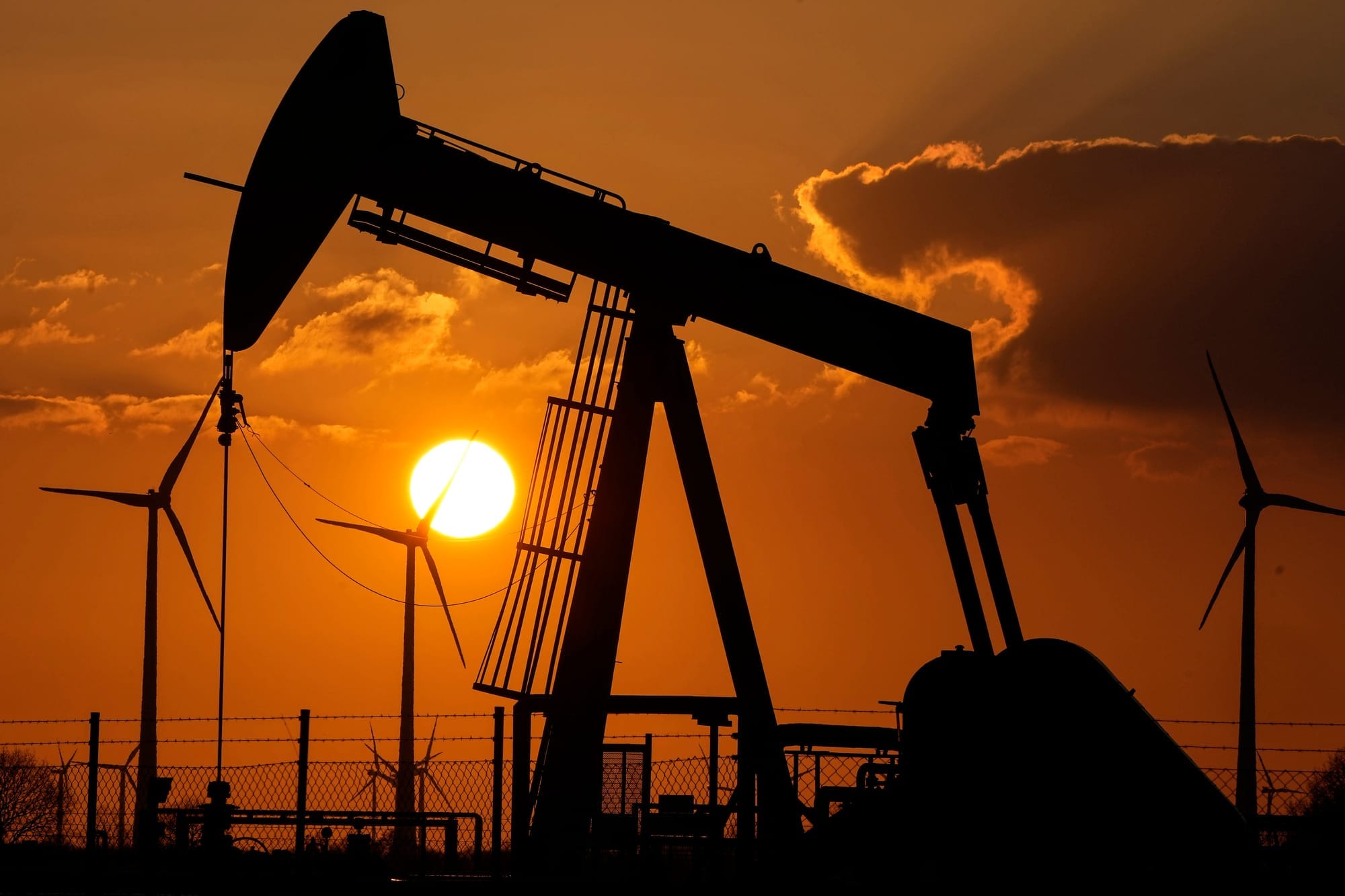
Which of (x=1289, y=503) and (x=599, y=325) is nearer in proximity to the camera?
(x=599, y=325)

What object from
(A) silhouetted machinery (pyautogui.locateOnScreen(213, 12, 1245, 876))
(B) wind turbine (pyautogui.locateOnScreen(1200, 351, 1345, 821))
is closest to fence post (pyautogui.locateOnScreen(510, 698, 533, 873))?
(A) silhouetted machinery (pyautogui.locateOnScreen(213, 12, 1245, 876))

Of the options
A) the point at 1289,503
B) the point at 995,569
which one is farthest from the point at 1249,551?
the point at 995,569

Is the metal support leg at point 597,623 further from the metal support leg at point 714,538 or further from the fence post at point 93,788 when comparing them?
the fence post at point 93,788

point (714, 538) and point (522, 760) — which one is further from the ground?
point (714, 538)

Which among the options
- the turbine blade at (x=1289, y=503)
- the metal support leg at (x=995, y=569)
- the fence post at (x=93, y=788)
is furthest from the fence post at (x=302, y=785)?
the turbine blade at (x=1289, y=503)

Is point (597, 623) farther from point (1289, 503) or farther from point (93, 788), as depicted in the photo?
point (1289, 503)

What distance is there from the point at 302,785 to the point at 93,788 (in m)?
1.65

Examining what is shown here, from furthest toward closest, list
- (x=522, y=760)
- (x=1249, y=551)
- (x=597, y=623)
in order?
(x=1249, y=551) < (x=597, y=623) < (x=522, y=760)

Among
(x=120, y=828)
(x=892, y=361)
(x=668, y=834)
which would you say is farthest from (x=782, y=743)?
(x=120, y=828)

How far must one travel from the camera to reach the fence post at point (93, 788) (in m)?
13.0

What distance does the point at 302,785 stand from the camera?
13.7 m

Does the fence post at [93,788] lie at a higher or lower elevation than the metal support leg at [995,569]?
lower

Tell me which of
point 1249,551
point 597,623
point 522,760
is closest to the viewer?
point 522,760

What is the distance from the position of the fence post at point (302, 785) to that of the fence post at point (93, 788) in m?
1.54
